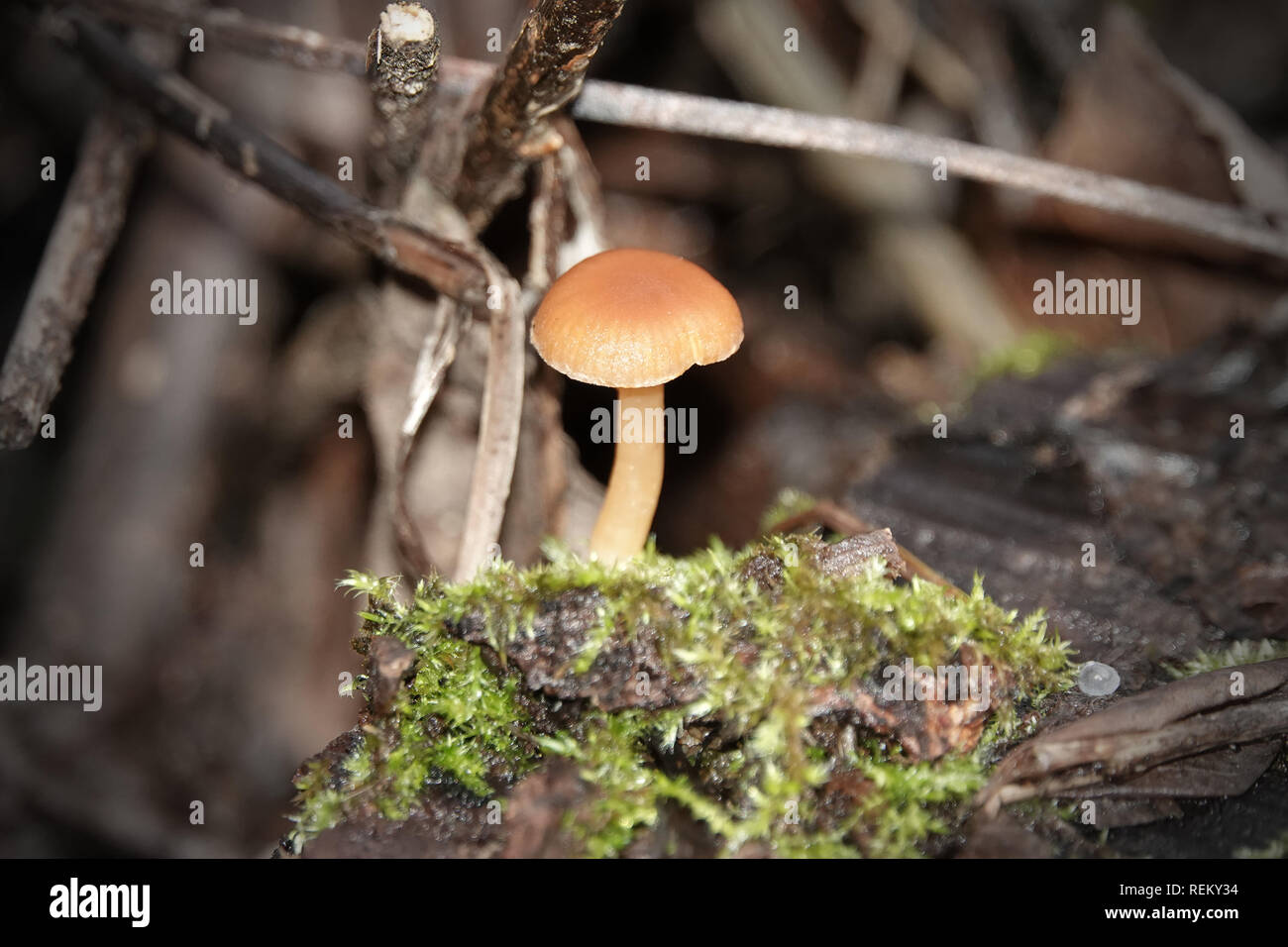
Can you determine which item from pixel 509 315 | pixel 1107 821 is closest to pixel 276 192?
pixel 509 315

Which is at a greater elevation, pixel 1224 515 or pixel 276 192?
pixel 276 192

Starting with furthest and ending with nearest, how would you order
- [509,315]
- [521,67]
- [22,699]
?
[22,699]
[509,315]
[521,67]

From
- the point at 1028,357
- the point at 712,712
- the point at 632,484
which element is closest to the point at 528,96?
the point at 632,484

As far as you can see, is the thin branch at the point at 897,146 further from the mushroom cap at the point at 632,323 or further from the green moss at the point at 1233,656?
the green moss at the point at 1233,656

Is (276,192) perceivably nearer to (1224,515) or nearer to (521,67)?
(521,67)

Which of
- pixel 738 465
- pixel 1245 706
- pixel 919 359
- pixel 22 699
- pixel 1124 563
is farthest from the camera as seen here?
pixel 919 359

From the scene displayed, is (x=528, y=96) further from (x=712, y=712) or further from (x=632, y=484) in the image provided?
(x=712, y=712)

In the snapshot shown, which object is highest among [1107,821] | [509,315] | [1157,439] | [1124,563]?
[509,315]

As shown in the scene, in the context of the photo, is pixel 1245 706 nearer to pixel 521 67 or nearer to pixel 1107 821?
pixel 1107 821

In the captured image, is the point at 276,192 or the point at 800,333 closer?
the point at 276,192
